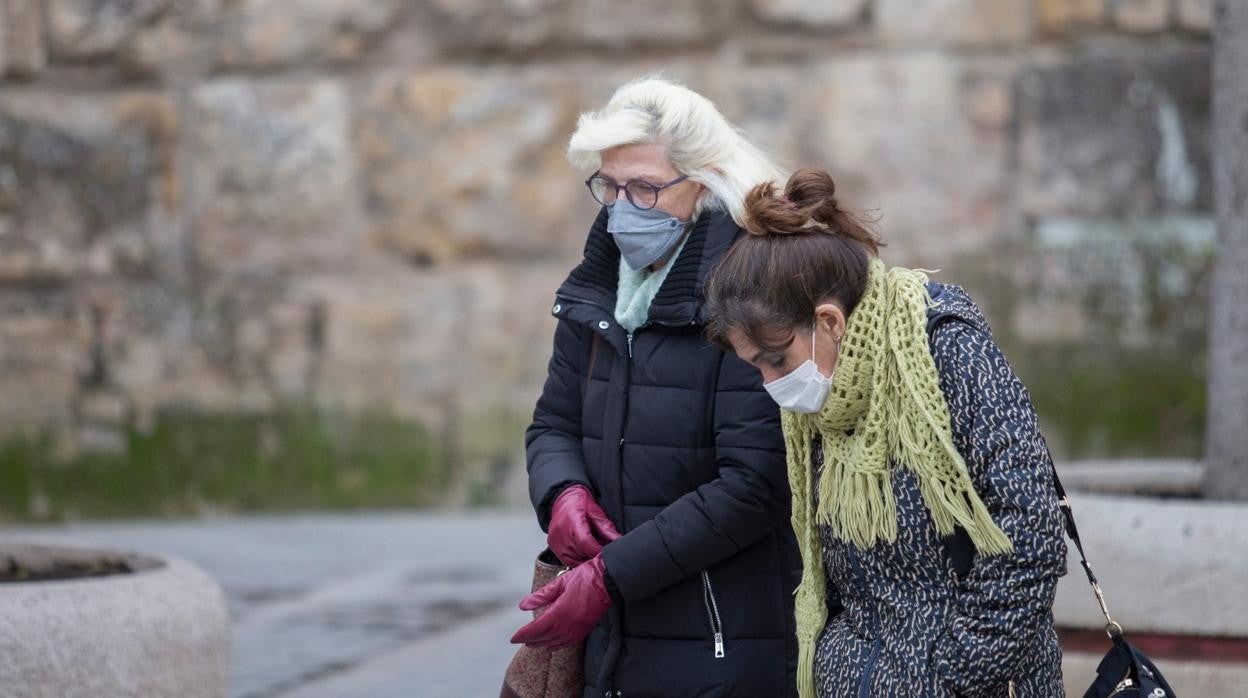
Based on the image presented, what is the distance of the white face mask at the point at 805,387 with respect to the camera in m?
2.68

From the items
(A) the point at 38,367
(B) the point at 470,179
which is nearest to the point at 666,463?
(B) the point at 470,179

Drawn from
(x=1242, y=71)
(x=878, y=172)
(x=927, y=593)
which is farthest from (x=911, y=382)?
(x=878, y=172)

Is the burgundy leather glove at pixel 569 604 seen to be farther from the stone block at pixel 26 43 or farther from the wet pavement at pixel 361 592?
the stone block at pixel 26 43

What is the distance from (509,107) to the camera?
7.85 metres

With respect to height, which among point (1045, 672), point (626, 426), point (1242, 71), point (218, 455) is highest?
point (1242, 71)

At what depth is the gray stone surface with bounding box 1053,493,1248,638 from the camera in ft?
12.8

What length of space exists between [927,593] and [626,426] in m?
0.81

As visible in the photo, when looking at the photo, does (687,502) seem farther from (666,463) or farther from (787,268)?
(787,268)

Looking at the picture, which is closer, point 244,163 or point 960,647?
point 960,647

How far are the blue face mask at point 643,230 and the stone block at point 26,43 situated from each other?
5.31m

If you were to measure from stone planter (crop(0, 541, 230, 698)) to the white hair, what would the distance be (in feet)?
4.68

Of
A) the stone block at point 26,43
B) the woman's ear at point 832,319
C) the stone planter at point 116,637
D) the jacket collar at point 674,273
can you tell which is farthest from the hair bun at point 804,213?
the stone block at point 26,43

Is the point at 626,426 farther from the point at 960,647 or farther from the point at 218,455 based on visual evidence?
the point at 218,455

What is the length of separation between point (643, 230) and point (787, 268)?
25.6 inches
